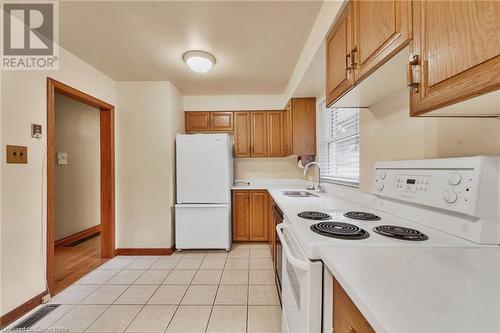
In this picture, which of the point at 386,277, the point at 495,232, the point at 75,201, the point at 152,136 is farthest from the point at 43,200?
the point at 495,232

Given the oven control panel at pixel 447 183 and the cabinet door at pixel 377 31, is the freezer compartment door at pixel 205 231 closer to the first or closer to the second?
the oven control panel at pixel 447 183

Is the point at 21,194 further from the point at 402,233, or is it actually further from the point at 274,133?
the point at 274,133

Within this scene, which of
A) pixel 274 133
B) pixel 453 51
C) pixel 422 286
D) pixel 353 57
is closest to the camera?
pixel 422 286

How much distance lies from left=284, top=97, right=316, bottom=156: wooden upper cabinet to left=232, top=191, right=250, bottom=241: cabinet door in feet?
3.25

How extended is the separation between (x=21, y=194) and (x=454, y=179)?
107 inches

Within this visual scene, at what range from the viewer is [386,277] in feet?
1.87

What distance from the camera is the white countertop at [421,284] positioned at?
1.33 ft

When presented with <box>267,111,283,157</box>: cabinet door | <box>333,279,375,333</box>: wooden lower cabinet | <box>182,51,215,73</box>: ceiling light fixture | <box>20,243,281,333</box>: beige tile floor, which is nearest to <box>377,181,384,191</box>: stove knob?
<box>333,279,375,333</box>: wooden lower cabinet

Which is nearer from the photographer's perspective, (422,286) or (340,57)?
(422,286)

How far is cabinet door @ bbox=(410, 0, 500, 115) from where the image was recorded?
55 centimetres

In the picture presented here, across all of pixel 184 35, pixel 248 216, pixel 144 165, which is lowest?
pixel 248 216

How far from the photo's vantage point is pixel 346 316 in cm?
62

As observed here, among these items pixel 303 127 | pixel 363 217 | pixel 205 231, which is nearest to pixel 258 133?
pixel 303 127

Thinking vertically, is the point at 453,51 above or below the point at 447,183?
above
